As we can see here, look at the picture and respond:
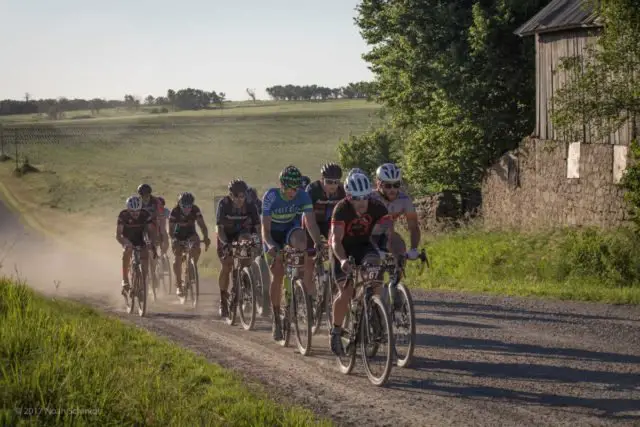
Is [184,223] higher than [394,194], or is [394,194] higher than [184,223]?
[394,194]

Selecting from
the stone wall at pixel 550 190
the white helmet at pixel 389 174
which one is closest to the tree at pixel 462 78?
the stone wall at pixel 550 190

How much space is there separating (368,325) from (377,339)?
21cm

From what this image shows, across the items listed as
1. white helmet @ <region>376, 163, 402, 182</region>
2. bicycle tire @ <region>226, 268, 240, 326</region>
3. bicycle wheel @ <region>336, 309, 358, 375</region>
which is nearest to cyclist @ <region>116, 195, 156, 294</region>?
bicycle tire @ <region>226, 268, 240, 326</region>

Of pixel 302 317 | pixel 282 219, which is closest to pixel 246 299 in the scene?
pixel 282 219

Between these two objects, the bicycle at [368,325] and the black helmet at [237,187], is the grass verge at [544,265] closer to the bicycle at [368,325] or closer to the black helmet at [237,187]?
the black helmet at [237,187]

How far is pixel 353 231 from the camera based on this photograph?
1045 cm

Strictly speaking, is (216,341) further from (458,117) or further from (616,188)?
(458,117)

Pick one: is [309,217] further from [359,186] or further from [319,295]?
[359,186]

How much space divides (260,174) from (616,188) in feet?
243

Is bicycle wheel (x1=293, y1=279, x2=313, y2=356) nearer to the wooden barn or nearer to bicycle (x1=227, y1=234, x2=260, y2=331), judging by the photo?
bicycle (x1=227, y1=234, x2=260, y2=331)

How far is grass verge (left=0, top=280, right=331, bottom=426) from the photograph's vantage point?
7.65 m

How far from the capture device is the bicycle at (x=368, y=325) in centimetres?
973

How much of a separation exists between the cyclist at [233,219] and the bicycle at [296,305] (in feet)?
8.53

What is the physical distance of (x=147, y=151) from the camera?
12169 centimetres
